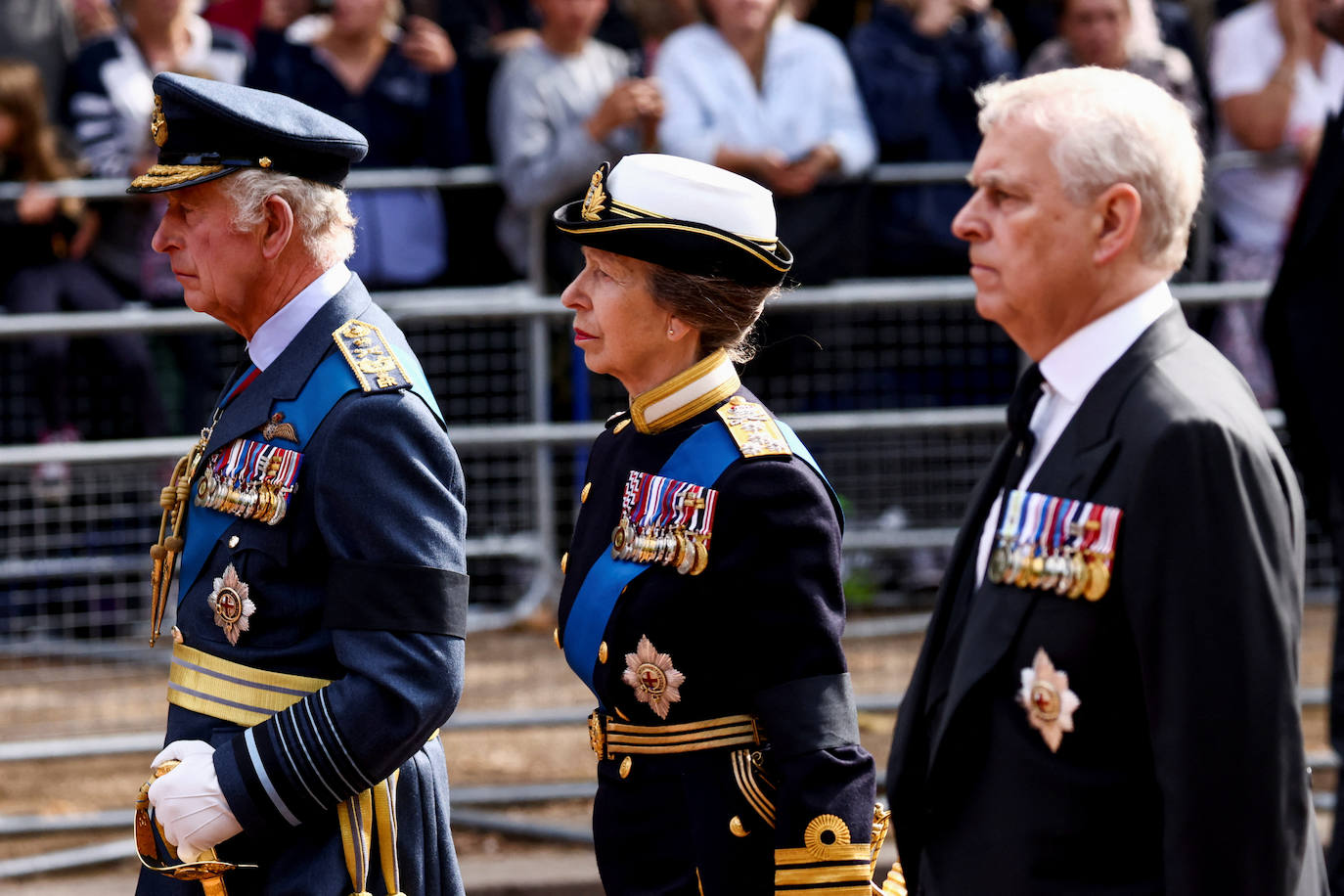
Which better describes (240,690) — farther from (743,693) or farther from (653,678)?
(743,693)

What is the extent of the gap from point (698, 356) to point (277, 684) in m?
0.91

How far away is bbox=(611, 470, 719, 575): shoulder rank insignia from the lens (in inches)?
112

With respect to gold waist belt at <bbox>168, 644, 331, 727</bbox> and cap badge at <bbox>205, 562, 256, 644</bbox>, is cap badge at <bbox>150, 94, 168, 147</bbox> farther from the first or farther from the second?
gold waist belt at <bbox>168, 644, 331, 727</bbox>

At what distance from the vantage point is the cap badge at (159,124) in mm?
2922

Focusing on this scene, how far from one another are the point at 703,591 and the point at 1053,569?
691 millimetres

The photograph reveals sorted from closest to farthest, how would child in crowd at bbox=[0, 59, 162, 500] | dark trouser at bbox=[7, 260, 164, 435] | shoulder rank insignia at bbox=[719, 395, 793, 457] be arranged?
shoulder rank insignia at bbox=[719, 395, 793, 457] → dark trouser at bbox=[7, 260, 164, 435] → child in crowd at bbox=[0, 59, 162, 500]

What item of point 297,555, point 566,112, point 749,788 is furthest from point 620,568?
point 566,112

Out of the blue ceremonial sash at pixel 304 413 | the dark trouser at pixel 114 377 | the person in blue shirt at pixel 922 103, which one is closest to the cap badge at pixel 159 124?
the blue ceremonial sash at pixel 304 413

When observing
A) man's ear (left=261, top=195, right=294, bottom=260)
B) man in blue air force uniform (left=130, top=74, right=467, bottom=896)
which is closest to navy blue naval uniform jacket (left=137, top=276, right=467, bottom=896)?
man in blue air force uniform (left=130, top=74, right=467, bottom=896)

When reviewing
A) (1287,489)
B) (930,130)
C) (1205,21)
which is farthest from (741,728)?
(1205,21)

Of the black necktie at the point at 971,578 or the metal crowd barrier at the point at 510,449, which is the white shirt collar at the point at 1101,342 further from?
the metal crowd barrier at the point at 510,449

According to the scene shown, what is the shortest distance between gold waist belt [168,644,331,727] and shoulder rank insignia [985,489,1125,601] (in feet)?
3.65

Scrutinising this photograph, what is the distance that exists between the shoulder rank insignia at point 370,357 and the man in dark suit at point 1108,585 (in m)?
0.96

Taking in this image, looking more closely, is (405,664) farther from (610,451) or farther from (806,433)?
(806,433)
